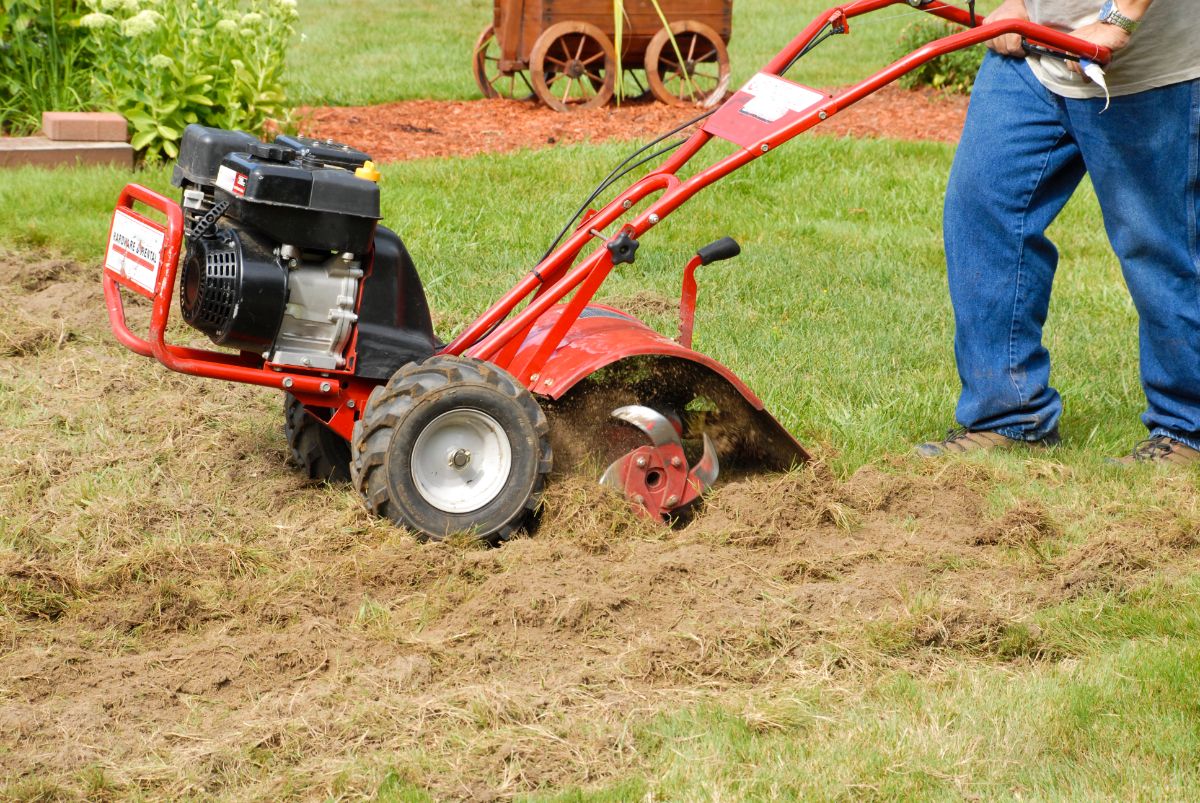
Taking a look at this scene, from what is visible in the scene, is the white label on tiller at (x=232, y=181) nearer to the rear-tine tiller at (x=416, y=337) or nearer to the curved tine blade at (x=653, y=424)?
the rear-tine tiller at (x=416, y=337)

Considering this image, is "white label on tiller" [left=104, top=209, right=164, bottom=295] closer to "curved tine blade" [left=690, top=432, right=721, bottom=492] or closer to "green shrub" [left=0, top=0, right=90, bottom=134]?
"curved tine blade" [left=690, top=432, right=721, bottom=492]

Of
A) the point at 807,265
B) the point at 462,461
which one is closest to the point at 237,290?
the point at 462,461

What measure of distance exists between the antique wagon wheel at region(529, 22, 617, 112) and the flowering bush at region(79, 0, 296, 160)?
235 cm

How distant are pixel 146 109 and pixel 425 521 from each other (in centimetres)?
450

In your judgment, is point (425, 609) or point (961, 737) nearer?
point (961, 737)

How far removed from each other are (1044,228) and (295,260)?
208 cm

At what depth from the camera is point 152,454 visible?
3.75 meters

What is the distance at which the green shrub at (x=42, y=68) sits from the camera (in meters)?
7.02

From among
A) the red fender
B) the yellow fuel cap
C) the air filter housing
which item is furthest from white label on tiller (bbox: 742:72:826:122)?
the air filter housing

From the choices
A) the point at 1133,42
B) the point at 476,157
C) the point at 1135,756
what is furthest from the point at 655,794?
the point at 476,157

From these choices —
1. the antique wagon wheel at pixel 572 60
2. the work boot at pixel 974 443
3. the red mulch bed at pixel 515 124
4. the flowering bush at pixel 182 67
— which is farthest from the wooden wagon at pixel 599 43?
the work boot at pixel 974 443

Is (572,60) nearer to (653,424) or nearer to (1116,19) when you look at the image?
(1116,19)

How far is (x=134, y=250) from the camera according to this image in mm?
3117

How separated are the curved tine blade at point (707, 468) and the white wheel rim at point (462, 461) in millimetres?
574
